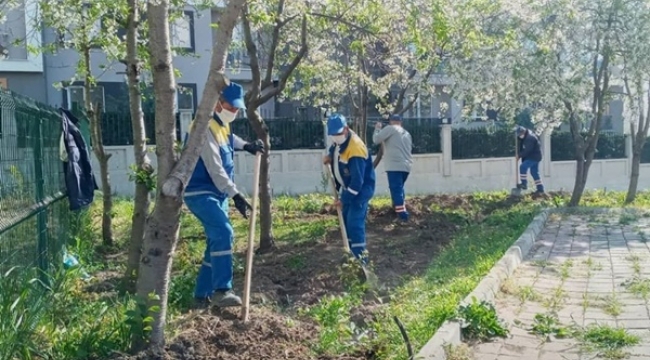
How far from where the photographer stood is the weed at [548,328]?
18.9 ft

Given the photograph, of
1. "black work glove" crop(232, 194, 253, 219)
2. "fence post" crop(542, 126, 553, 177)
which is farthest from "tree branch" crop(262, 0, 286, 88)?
"fence post" crop(542, 126, 553, 177)

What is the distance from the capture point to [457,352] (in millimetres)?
5156

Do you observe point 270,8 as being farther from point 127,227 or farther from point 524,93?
point 524,93

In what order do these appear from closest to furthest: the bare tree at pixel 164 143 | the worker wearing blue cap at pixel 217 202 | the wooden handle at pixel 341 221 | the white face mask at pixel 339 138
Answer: the bare tree at pixel 164 143
the worker wearing blue cap at pixel 217 202
the wooden handle at pixel 341 221
the white face mask at pixel 339 138

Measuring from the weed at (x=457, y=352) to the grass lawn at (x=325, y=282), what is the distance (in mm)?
194

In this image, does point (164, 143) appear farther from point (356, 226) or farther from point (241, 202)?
point (356, 226)

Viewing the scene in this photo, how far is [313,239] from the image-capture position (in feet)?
33.2

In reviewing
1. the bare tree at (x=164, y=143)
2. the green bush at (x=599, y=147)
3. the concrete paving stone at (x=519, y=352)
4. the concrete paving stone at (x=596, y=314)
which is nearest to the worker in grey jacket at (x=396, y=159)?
the concrete paving stone at (x=596, y=314)

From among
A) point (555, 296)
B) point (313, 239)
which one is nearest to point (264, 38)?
point (313, 239)

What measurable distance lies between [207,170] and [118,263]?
3.35 metres

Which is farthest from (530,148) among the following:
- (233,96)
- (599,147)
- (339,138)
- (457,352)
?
(457,352)

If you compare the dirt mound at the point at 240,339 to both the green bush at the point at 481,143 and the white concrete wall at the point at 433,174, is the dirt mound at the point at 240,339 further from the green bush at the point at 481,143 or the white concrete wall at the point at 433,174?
the green bush at the point at 481,143

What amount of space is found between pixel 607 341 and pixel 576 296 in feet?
5.00

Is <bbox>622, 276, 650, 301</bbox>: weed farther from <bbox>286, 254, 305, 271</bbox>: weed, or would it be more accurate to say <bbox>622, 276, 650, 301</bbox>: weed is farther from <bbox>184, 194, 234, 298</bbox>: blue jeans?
<bbox>184, 194, 234, 298</bbox>: blue jeans
